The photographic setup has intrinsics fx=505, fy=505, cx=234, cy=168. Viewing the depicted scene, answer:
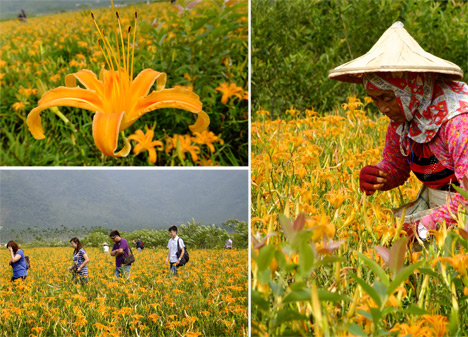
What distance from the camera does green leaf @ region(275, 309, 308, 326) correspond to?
2.26 ft

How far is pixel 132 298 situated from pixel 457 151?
0.80 m

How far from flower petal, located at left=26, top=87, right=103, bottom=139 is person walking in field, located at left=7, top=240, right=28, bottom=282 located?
1.24 feet

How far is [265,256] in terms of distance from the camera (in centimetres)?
68

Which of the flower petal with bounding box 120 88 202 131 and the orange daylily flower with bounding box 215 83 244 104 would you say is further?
the orange daylily flower with bounding box 215 83 244 104

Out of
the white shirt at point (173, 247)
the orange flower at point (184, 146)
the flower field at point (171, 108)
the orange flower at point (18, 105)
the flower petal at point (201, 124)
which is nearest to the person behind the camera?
the flower petal at point (201, 124)

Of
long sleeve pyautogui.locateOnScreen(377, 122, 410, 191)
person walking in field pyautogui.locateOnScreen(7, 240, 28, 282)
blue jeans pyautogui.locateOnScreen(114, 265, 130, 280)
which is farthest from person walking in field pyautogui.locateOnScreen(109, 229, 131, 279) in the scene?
long sleeve pyautogui.locateOnScreen(377, 122, 410, 191)

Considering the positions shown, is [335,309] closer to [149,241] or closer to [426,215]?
[149,241]

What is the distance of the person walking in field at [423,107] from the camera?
1163 millimetres

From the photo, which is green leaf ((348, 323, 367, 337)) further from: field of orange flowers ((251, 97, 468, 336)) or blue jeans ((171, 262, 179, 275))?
blue jeans ((171, 262, 179, 275))

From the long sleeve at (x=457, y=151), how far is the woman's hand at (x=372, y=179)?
236 mm

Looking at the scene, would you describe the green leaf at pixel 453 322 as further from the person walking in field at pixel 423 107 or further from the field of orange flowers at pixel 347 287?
the person walking in field at pixel 423 107

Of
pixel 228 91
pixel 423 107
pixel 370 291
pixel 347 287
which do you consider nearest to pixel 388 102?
pixel 423 107

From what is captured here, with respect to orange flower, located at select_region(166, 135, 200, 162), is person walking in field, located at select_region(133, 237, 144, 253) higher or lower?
lower

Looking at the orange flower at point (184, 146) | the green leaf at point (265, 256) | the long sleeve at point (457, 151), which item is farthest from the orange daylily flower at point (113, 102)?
the long sleeve at point (457, 151)
